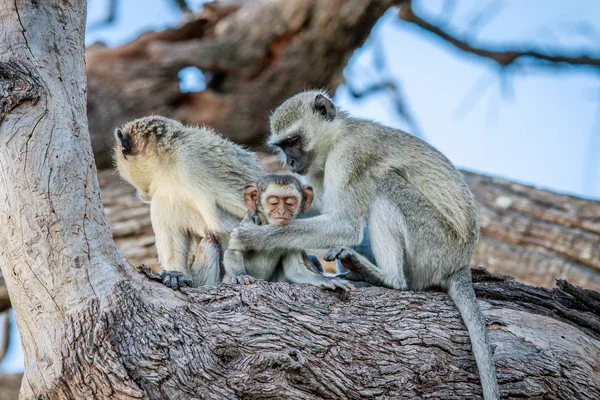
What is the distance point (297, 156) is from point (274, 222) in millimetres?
770

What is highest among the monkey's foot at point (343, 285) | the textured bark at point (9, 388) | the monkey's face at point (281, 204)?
the monkey's face at point (281, 204)

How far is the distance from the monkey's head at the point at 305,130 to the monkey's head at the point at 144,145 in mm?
862

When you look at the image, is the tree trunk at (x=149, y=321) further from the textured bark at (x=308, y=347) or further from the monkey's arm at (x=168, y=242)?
the monkey's arm at (x=168, y=242)

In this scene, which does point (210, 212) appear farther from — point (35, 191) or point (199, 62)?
point (199, 62)

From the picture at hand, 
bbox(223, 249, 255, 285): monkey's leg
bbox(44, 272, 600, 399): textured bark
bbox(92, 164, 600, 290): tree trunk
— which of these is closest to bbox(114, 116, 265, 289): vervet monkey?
bbox(223, 249, 255, 285): monkey's leg

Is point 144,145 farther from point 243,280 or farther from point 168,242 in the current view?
point 243,280

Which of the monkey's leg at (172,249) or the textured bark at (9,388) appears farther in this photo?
the textured bark at (9,388)

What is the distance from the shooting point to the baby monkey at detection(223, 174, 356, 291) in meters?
5.31

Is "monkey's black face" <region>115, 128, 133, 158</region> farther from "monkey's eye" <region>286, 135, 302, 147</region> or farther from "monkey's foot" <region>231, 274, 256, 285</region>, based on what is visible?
"monkey's foot" <region>231, 274, 256, 285</region>

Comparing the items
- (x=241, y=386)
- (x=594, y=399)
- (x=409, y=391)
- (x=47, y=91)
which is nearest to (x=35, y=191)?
(x=47, y=91)

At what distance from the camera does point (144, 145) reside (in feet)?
18.8

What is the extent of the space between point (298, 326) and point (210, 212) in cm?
142

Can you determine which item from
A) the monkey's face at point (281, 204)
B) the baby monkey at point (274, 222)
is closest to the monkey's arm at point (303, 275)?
the baby monkey at point (274, 222)

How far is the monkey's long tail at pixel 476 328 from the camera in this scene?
4.45m
